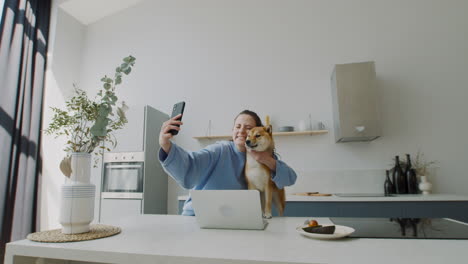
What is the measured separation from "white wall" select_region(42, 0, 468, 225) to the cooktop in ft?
5.78

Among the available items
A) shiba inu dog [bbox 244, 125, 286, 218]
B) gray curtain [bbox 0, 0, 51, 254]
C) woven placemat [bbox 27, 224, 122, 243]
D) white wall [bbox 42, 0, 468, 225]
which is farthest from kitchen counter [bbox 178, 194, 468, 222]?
gray curtain [bbox 0, 0, 51, 254]

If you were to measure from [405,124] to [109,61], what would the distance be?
3.63 meters

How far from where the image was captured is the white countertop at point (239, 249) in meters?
0.66

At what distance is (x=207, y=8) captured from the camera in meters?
3.52

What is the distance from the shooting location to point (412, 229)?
977mm

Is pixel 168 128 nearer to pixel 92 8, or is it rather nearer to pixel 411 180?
pixel 411 180

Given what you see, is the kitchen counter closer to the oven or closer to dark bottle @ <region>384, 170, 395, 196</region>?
dark bottle @ <region>384, 170, 395, 196</region>

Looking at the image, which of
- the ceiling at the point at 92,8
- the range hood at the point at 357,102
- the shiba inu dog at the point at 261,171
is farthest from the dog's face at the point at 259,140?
the ceiling at the point at 92,8

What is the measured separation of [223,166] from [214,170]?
5 cm

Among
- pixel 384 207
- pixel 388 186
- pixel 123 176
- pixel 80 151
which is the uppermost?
pixel 80 151

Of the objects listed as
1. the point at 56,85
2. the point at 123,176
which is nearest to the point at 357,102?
the point at 123,176

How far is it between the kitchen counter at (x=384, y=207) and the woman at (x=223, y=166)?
1019 millimetres

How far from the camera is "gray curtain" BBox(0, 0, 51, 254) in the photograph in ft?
9.04

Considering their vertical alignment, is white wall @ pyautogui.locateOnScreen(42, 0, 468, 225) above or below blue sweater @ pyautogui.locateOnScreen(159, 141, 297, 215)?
above
